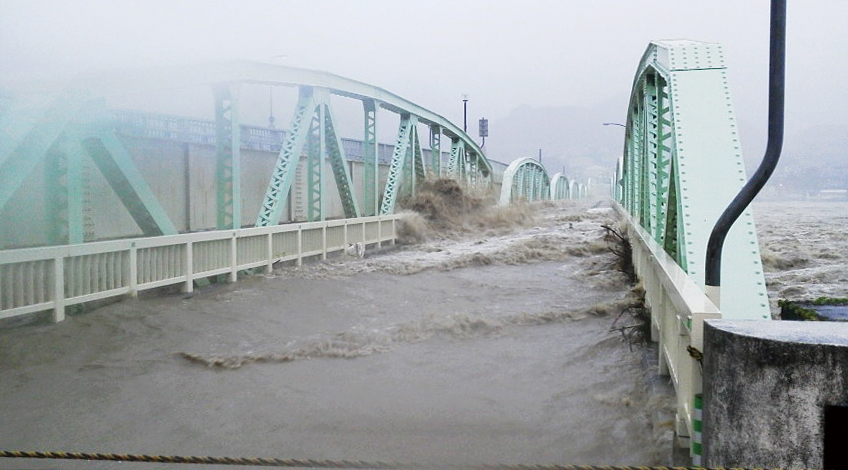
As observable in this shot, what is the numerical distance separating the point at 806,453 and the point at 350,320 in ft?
22.5

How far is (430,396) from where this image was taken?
5.73 m

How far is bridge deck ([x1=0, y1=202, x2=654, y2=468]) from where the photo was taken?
4672 mm

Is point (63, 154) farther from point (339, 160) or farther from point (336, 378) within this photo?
point (339, 160)

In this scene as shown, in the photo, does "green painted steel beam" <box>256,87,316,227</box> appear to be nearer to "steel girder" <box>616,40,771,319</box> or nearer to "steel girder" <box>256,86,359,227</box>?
"steel girder" <box>256,86,359,227</box>

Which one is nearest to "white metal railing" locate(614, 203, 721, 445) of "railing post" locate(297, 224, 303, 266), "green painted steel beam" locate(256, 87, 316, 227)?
"green painted steel beam" locate(256, 87, 316, 227)

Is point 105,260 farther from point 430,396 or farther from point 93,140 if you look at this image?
point 430,396

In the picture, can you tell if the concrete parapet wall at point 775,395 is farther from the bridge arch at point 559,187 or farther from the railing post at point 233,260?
the bridge arch at point 559,187

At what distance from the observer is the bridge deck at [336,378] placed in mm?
4672

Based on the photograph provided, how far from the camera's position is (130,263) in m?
8.88

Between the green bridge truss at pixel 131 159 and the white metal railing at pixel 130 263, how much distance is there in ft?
1.49

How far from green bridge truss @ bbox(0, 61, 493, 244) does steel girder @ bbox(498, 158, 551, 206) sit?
14.1 metres

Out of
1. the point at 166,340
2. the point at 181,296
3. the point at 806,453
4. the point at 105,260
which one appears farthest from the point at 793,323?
the point at 181,296

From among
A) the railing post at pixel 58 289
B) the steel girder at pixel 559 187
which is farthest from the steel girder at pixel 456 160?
the steel girder at pixel 559 187

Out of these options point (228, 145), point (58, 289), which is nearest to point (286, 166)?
point (228, 145)
